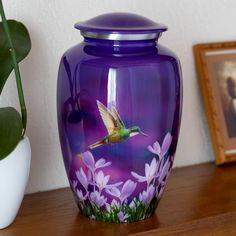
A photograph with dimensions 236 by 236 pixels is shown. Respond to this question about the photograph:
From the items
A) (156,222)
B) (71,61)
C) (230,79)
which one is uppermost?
(71,61)

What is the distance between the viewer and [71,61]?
69cm

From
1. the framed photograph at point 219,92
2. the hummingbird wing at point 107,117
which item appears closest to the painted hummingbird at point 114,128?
the hummingbird wing at point 107,117

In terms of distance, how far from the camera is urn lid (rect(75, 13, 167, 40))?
0.67 meters

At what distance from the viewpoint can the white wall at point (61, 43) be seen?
2.65ft

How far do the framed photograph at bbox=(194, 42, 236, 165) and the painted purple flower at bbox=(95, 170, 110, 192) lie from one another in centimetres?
31

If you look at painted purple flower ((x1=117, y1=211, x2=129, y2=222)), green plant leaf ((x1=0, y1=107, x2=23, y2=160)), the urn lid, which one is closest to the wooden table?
painted purple flower ((x1=117, y1=211, x2=129, y2=222))

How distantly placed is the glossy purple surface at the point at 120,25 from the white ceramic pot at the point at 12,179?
0.18 metres

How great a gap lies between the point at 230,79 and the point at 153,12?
0.64 ft

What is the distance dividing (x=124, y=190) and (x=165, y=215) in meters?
0.09

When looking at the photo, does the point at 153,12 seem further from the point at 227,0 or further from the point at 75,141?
the point at 75,141

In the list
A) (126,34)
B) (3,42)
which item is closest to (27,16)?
(3,42)

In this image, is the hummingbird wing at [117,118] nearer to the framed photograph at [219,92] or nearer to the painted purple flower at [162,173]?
the painted purple flower at [162,173]

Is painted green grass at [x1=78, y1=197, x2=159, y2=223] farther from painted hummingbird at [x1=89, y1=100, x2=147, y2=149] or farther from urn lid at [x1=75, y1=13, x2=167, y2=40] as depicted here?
urn lid at [x1=75, y1=13, x2=167, y2=40]

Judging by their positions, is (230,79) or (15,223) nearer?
(15,223)
